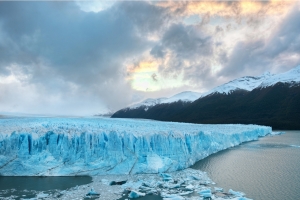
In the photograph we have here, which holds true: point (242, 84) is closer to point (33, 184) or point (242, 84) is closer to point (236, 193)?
point (236, 193)

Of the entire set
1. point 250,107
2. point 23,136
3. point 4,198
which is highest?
point 250,107

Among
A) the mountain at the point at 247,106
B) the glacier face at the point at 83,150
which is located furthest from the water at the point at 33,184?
the mountain at the point at 247,106

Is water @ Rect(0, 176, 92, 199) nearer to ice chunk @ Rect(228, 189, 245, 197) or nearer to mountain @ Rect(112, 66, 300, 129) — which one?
ice chunk @ Rect(228, 189, 245, 197)

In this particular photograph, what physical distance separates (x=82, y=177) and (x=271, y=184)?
26.8ft

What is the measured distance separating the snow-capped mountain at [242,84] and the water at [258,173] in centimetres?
6567

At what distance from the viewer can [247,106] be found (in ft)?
230

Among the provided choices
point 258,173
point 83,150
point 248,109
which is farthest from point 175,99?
point 83,150

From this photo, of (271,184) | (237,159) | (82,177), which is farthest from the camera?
(237,159)

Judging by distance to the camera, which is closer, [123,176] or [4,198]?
[4,198]

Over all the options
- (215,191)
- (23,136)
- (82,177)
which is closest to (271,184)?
(215,191)

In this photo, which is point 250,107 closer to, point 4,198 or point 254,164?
point 254,164

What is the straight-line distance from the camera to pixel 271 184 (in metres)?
10.6

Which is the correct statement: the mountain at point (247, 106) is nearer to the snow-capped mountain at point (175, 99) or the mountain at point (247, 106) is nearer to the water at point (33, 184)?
the snow-capped mountain at point (175, 99)

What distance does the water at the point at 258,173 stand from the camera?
31.9 feet
